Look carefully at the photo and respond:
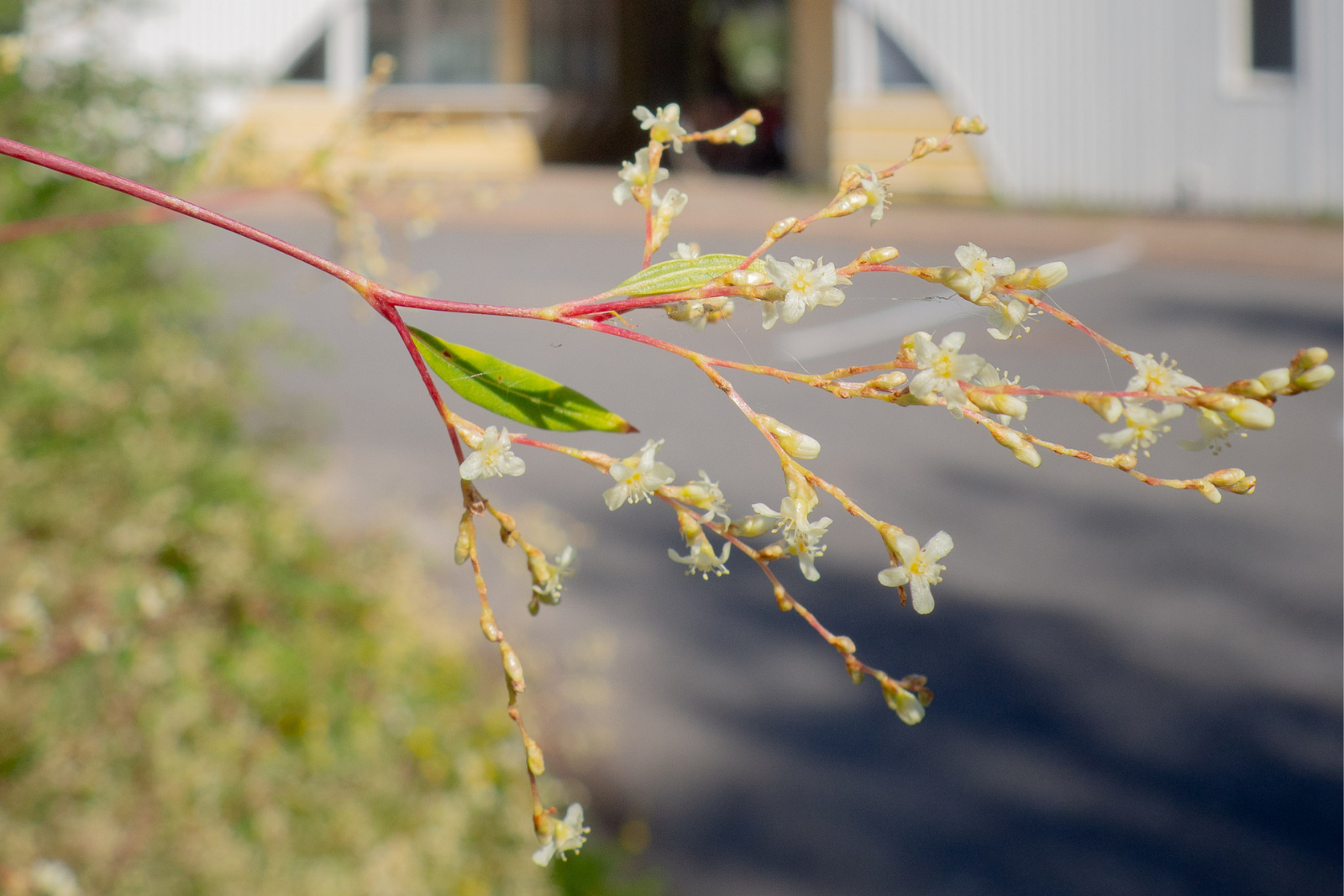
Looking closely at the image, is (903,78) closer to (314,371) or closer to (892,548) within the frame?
(314,371)

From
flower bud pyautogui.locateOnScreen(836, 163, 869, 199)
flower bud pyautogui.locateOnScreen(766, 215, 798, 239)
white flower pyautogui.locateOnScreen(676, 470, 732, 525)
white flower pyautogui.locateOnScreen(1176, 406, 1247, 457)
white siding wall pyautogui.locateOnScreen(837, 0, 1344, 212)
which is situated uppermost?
white siding wall pyautogui.locateOnScreen(837, 0, 1344, 212)

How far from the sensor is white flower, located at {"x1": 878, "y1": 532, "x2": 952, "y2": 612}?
2.13ft

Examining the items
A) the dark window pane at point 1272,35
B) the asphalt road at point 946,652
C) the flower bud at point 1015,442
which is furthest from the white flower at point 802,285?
the dark window pane at point 1272,35

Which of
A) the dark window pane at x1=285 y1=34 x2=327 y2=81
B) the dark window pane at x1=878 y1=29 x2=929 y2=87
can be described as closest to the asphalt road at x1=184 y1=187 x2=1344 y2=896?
the dark window pane at x1=878 y1=29 x2=929 y2=87

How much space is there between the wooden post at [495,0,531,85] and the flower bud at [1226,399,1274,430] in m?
17.1

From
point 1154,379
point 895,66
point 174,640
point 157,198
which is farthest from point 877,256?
point 895,66

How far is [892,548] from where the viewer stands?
2.21 ft

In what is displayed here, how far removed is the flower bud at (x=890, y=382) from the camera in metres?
0.60

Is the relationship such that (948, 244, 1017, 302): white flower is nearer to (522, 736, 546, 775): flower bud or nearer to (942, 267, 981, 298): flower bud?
(942, 267, 981, 298): flower bud

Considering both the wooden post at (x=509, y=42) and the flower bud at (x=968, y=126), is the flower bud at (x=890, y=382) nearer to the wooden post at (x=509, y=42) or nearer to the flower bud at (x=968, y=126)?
the flower bud at (x=968, y=126)

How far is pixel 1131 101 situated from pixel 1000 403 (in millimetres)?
12119

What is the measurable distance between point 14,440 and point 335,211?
2.05m

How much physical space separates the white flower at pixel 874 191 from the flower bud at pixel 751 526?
0.19 m

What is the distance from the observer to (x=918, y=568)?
0.67m
